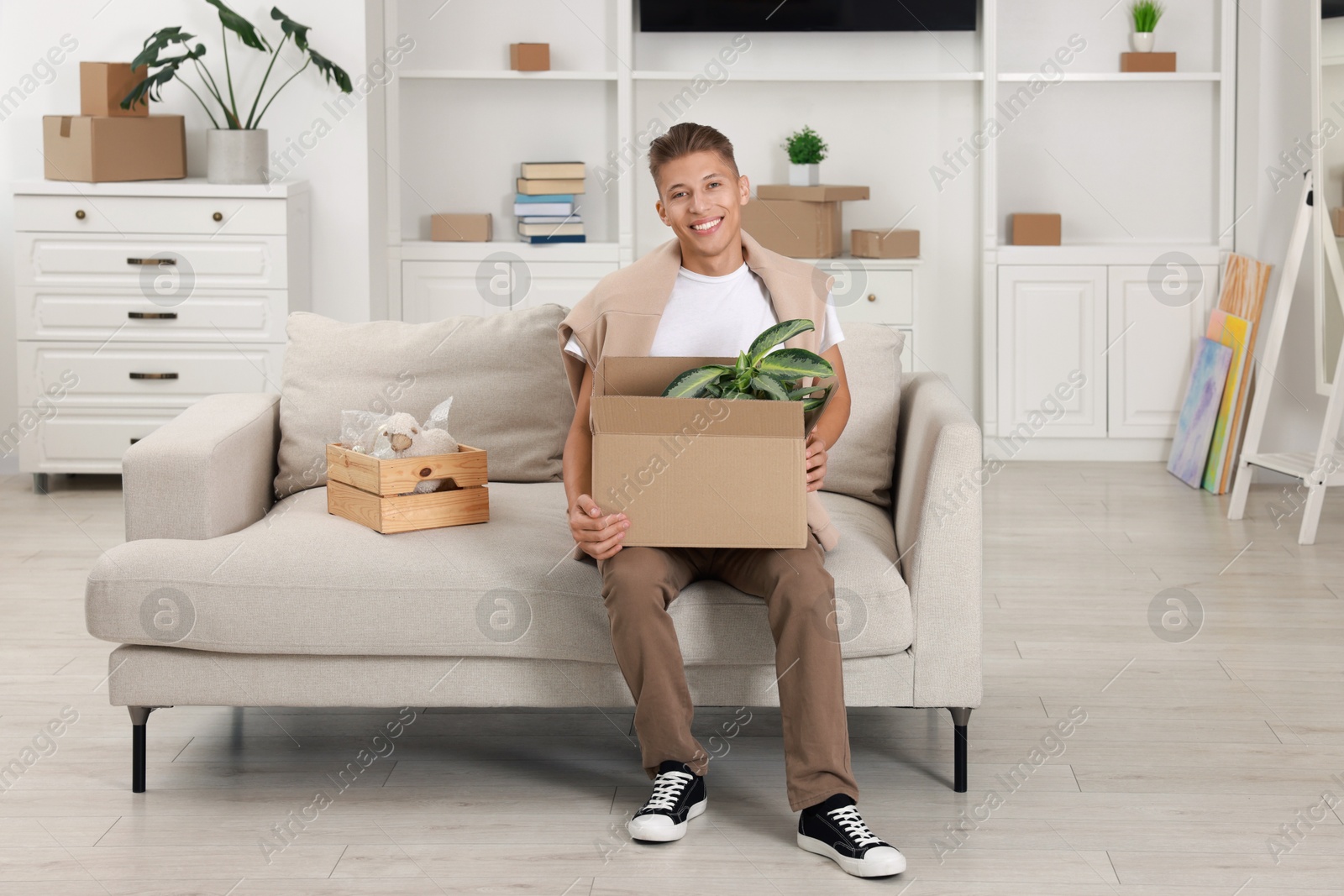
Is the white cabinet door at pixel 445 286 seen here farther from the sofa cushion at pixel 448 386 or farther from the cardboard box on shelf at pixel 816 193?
the sofa cushion at pixel 448 386

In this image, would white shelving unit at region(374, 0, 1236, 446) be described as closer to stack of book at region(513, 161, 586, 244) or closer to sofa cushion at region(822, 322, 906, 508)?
stack of book at region(513, 161, 586, 244)

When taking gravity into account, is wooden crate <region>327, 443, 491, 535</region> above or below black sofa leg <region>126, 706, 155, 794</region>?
above

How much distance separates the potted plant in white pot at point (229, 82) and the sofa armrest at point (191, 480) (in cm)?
217

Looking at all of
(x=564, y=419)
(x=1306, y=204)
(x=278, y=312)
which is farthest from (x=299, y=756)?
(x=1306, y=204)

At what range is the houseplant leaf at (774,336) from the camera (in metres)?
2.12

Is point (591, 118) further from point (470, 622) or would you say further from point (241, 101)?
point (470, 622)

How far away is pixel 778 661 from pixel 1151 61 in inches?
152

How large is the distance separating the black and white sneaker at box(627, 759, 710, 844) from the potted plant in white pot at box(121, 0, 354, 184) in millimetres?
3123

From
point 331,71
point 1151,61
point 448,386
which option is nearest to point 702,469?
point 448,386

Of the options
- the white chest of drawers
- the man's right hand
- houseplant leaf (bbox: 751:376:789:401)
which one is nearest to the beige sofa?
the man's right hand

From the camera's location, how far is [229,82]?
183 inches

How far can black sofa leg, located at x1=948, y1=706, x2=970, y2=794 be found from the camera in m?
2.27

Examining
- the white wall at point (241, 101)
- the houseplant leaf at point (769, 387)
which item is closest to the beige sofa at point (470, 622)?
the houseplant leaf at point (769, 387)

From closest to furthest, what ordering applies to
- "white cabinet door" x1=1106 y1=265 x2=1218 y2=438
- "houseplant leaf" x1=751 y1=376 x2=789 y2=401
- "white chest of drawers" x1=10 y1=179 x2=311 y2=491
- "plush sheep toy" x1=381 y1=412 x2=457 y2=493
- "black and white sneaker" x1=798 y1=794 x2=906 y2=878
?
"black and white sneaker" x1=798 y1=794 x2=906 y2=878 → "houseplant leaf" x1=751 y1=376 x2=789 y2=401 → "plush sheep toy" x1=381 y1=412 x2=457 y2=493 → "white chest of drawers" x1=10 y1=179 x2=311 y2=491 → "white cabinet door" x1=1106 y1=265 x2=1218 y2=438
